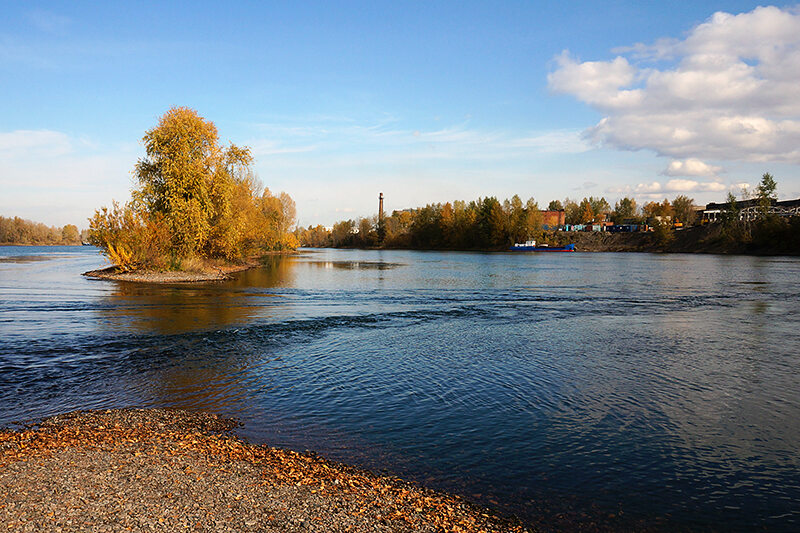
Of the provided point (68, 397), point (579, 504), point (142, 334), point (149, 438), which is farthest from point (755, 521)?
point (142, 334)

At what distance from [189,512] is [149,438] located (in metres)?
3.11

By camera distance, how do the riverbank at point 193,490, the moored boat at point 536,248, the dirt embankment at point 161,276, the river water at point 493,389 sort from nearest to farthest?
1. the riverbank at point 193,490
2. the river water at point 493,389
3. the dirt embankment at point 161,276
4. the moored boat at point 536,248

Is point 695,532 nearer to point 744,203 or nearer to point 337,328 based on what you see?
point 337,328

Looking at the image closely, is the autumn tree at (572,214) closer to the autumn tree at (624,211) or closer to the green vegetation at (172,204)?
the autumn tree at (624,211)

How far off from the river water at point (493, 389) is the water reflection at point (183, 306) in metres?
0.25

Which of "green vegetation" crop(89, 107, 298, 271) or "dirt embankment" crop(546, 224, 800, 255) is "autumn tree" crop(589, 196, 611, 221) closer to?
"dirt embankment" crop(546, 224, 800, 255)

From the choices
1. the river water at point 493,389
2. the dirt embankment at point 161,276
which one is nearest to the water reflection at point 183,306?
the river water at point 493,389

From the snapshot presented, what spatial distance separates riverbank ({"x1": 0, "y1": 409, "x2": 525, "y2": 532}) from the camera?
555 cm

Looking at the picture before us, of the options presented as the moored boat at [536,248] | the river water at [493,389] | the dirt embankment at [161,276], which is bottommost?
the river water at [493,389]

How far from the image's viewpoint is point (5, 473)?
6.57m

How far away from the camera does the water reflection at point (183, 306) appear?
67.5ft

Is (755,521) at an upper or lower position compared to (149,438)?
lower

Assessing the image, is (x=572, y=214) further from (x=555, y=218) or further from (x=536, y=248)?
(x=536, y=248)

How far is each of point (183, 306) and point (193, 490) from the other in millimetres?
21325
